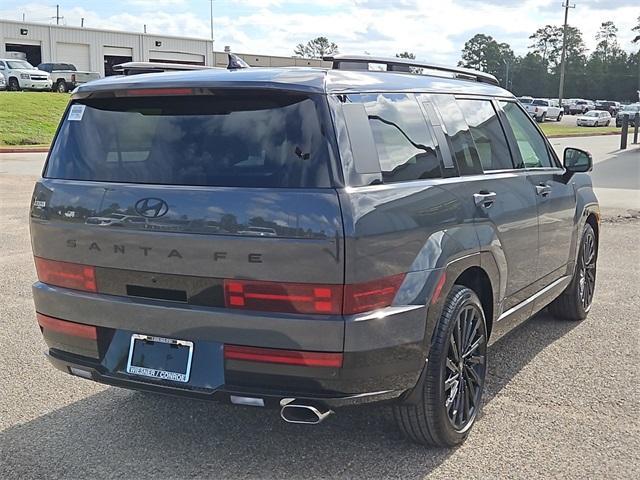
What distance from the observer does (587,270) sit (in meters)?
6.07

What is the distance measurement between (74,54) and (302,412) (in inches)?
2660

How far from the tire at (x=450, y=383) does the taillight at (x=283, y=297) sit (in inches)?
28.3

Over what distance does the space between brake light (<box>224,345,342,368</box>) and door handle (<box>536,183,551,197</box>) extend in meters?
2.30

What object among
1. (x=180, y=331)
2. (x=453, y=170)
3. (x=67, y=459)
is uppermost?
(x=453, y=170)

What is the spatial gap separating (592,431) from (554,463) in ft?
1.59

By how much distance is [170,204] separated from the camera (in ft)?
10.5

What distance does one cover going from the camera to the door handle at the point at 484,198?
12.8 ft

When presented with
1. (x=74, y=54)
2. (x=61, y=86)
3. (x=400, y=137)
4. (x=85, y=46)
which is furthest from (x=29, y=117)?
(x=85, y=46)

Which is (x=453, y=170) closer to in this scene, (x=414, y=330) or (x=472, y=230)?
(x=472, y=230)

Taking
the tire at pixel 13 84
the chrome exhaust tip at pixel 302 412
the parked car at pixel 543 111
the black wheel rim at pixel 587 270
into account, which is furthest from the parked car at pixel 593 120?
the chrome exhaust tip at pixel 302 412

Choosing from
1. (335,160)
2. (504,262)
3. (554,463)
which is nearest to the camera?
(335,160)

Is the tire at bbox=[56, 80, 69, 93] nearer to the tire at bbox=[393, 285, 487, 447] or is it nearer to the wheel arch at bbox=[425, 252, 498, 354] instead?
the wheel arch at bbox=[425, 252, 498, 354]

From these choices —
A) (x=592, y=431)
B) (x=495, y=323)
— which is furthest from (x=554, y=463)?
(x=495, y=323)

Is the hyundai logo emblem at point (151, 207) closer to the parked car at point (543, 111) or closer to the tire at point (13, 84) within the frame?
the tire at point (13, 84)
